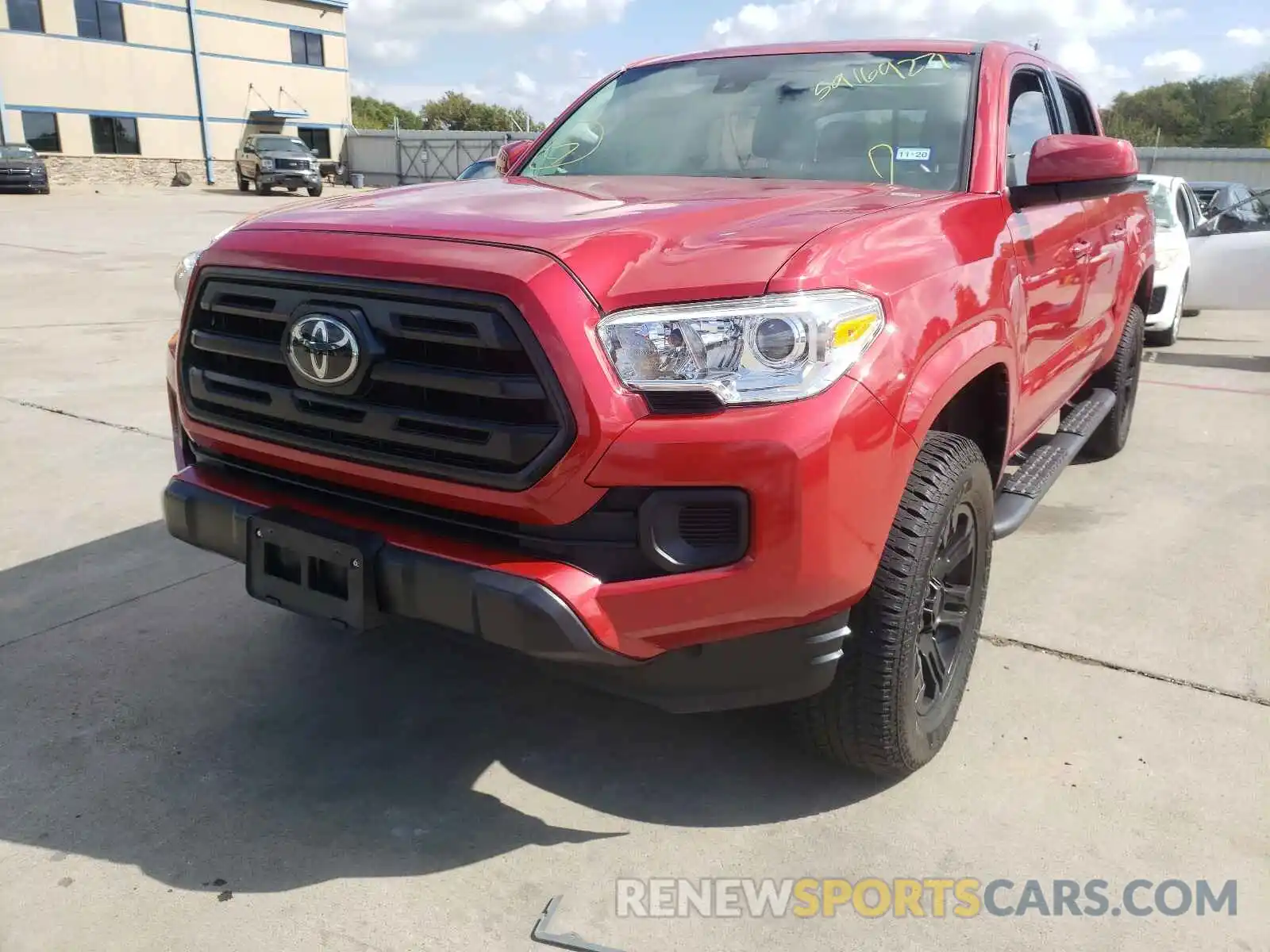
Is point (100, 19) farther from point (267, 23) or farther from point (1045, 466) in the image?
point (1045, 466)

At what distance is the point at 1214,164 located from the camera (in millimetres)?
26141

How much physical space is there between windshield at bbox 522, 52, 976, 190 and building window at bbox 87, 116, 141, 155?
39.7 metres

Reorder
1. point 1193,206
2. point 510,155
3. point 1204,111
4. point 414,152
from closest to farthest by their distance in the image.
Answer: point 510,155 < point 1193,206 < point 414,152 < point 1204,111

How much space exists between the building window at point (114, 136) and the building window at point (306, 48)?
7.33 m

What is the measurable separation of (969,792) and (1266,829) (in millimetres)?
666

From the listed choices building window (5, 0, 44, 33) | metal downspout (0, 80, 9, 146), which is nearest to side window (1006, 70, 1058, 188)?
metal downspout (0, 80, 9, 146)

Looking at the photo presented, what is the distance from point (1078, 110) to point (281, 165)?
33.1 m

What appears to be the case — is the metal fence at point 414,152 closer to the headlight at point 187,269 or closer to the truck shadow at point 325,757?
the headlight at point 187,269

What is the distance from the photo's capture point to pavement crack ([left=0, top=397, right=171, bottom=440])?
5.77 metres

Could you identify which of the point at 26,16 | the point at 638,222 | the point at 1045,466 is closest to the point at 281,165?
the point at 26,16

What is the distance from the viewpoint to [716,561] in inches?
82.7

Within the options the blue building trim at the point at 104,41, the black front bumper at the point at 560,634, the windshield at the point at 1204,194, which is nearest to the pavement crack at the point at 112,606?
the black front bumper at the point at 560,634

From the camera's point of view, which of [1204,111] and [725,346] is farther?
[1204,111]

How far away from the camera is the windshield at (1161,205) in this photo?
9.09 metres
